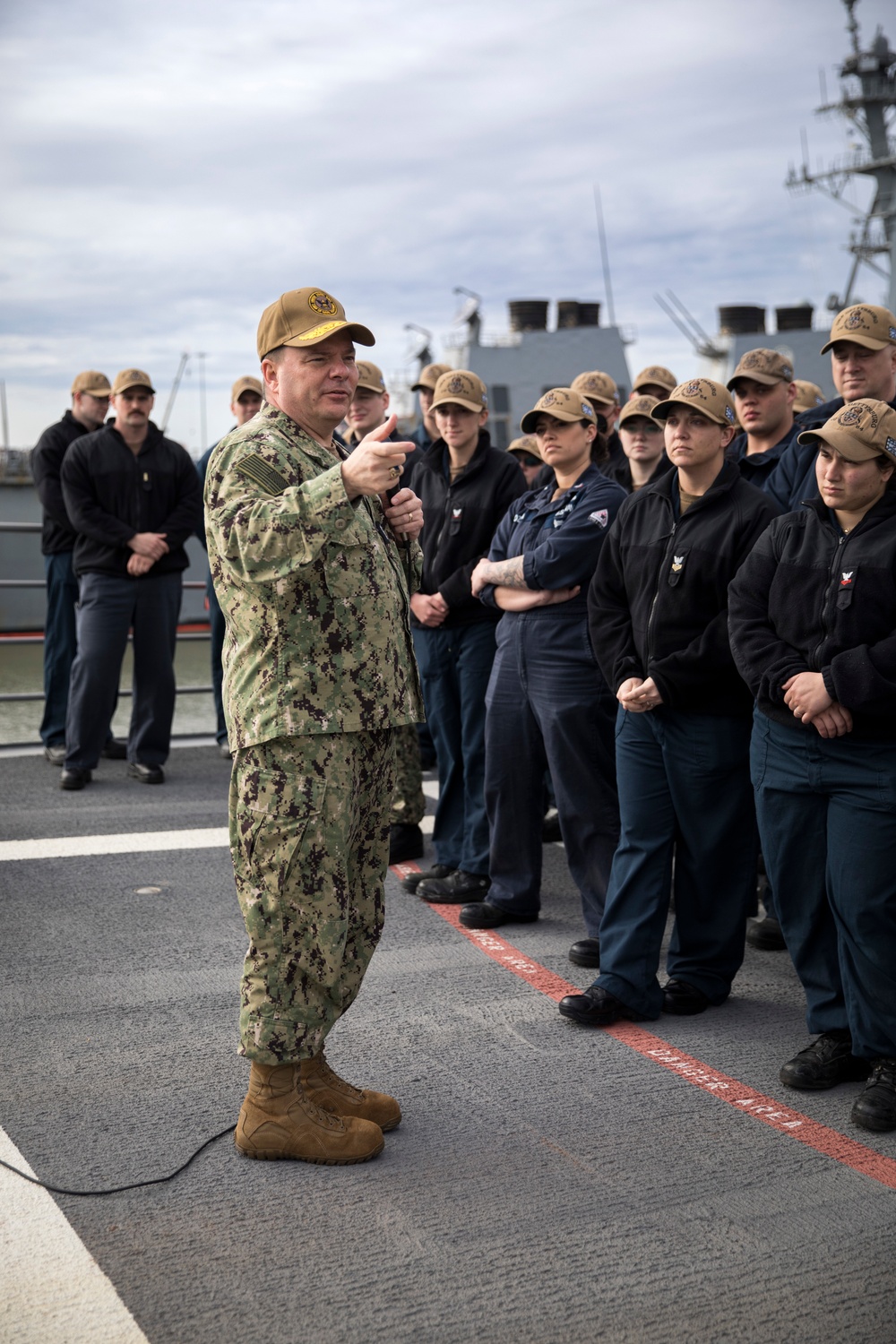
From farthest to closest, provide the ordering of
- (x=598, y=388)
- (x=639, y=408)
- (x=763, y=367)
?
(x=598, y=388), (x=639, y=408), (x=763, y=367)

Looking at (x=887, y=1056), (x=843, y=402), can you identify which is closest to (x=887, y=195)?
(x=843, y=402)

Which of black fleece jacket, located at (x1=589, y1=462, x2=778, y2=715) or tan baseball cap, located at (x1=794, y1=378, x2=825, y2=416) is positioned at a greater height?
tan baseball cap, located at (x1=794, y1=378, x2=825, y2=416)

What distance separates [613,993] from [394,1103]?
36.5 inches

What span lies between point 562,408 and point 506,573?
0.60m

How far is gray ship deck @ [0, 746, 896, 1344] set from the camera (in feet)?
7.18

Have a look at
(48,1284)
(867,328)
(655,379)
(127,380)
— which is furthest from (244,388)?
(48,1284)

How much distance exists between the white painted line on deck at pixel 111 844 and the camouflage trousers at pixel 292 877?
276 centimetres

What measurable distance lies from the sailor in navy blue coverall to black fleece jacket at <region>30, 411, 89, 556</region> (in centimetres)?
341

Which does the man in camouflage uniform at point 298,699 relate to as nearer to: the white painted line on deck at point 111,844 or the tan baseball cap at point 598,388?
the white painted line on deck at point 111,844

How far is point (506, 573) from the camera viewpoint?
4.27 m

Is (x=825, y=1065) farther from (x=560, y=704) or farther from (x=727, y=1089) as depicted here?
(x=560, y=704)

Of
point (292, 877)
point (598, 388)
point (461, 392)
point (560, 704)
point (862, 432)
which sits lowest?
point (292, 877)

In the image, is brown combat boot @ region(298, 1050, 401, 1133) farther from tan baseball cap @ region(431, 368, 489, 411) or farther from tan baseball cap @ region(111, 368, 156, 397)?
tan baseball cap @ region(111, 368, 156, 397)

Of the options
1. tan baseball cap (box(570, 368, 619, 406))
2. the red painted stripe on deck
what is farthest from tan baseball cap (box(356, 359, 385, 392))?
the red painted stripe on deck
